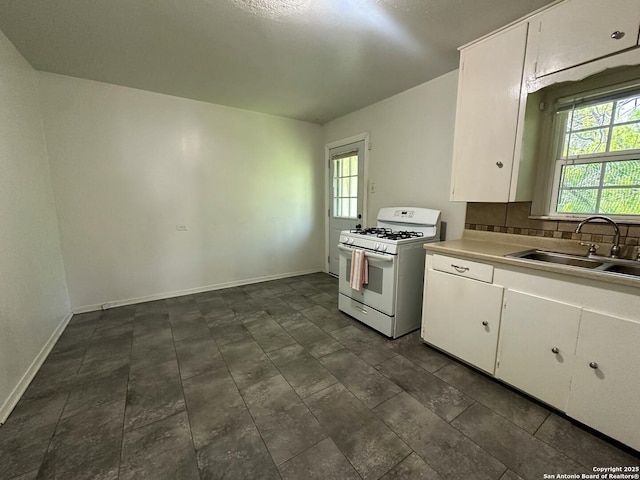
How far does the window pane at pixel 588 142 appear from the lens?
5.91 ft

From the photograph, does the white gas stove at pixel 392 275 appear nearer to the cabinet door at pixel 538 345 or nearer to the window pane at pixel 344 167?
the cabinet door at pixel 538 345

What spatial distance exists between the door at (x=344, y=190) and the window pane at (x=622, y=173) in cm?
236

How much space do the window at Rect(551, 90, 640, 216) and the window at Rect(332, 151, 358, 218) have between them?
90.0 inches

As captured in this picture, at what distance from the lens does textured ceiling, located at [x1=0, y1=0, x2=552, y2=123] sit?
1.70m

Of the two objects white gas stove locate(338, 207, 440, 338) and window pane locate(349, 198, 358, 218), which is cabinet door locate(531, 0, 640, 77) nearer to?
white gas stove locate(338, 207, 440, 338)

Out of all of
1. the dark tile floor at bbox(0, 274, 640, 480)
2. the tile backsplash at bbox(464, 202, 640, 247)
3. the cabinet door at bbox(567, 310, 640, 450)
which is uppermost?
the tile backsplash at bbox(464, 202, 640, 247)

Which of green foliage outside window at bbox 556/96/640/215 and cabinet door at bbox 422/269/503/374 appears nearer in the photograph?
green foliage outside window at bbox 556/96/640/215

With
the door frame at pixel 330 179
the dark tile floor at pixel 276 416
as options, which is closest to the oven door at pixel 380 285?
the dark tile floor at pixel 276 416

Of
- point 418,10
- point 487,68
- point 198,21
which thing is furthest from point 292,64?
point 487,68

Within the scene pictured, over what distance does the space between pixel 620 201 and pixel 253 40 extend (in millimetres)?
2841

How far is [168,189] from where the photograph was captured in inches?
129

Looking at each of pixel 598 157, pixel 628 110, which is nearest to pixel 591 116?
pixel 628 110

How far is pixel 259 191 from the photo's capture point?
392 cm

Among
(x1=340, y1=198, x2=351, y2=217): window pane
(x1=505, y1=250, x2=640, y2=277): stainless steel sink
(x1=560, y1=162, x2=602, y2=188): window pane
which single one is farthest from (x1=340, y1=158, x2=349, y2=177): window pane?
(x1=505, y1=250, x2=640, y2=277): stainless steel sink
